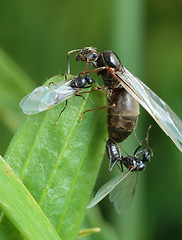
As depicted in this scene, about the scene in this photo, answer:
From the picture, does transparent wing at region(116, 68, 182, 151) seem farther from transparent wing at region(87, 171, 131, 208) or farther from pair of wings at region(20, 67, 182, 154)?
transparent wing at region(87, 171, 131, 208)

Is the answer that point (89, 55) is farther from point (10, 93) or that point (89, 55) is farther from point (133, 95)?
point (10, 93)

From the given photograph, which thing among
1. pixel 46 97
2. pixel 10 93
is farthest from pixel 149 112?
pixel 10 93

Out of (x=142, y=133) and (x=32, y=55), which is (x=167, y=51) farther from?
(x=32, y=55)

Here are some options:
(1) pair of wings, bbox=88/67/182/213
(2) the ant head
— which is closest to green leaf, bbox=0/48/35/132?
(2) the ant head

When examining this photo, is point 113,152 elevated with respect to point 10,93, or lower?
lower

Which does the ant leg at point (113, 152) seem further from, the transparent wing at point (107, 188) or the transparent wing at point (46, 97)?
the transparent wing at point (46, 97)

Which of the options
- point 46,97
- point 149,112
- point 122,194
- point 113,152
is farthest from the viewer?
point 122,194
